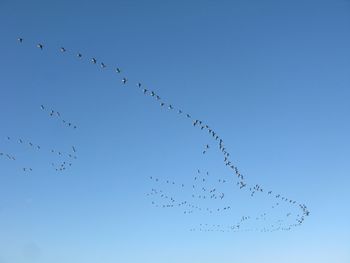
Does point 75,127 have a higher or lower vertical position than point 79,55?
lower

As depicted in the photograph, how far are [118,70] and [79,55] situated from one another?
3436 millimetres

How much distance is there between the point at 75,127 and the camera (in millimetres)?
40406

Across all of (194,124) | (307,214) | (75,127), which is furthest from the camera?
(307,214)

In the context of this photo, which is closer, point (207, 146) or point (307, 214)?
point (207, 146)

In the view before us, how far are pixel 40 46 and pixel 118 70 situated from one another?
6566 mm

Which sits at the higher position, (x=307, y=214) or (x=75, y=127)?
(x=307, y=214)

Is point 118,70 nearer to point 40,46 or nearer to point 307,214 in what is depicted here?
point 40,46

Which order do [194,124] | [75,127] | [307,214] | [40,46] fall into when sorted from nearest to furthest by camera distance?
[40,46] < [75,127] < [194,124] < [307,214]

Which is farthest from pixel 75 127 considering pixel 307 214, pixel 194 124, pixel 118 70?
pixel 307 214

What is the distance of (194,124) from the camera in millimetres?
43719

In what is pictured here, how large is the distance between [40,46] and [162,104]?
12.0 metres

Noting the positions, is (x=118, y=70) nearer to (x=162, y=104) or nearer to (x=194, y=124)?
(x=162, y=104)

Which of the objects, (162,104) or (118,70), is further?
(162,104)

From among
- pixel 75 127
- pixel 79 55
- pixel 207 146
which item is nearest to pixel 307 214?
pixel 207 146
